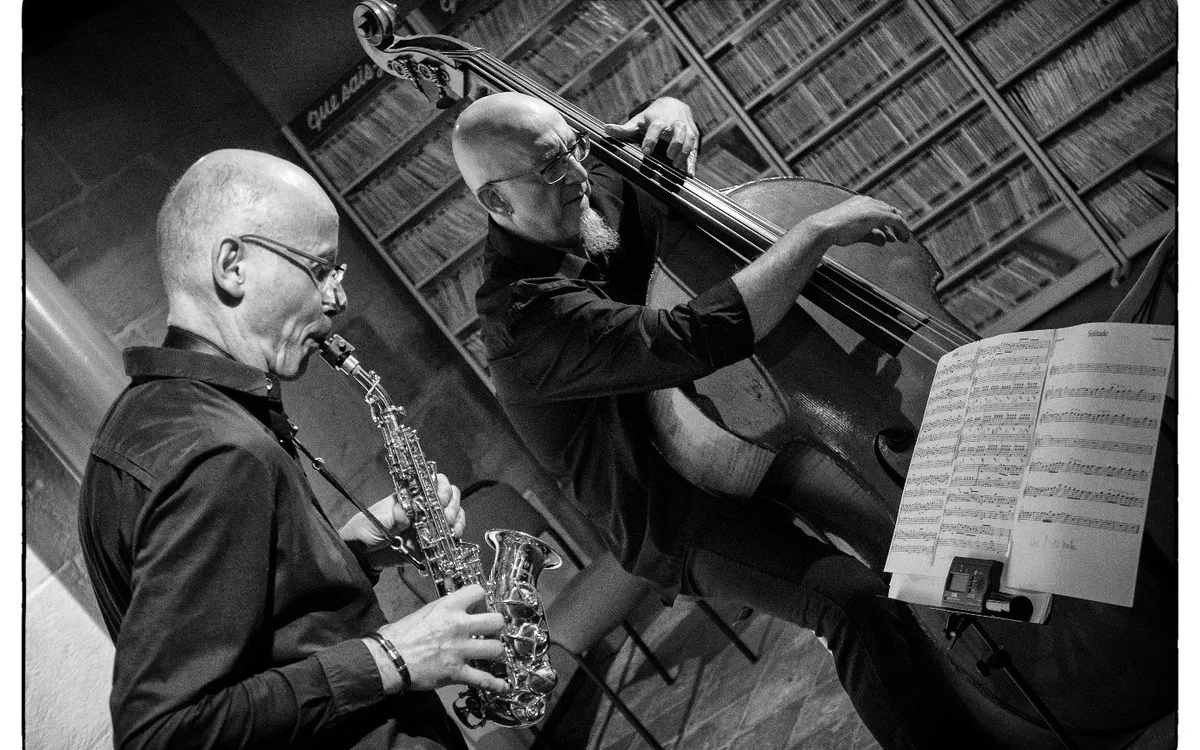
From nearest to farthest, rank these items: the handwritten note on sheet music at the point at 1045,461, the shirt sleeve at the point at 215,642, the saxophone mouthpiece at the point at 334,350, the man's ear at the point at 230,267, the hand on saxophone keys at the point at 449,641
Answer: the shirt sleeve at the point at 215,642, the handwritten note on sheet music at the point at 1045,461, the hand on saxophone keys at the point at 449,641, the man's ear at the point at 230,267, the saxophone mouthpiece at the point at 334,350

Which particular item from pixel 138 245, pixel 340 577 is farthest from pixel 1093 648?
pixel 138 245

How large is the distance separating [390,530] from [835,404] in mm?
869

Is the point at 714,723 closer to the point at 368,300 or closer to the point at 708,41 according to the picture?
the point at 368,300

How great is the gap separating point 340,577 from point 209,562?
0.82 ft

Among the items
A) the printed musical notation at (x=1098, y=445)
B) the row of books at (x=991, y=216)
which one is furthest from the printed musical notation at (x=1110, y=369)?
the row of books at (x=991, y=216)

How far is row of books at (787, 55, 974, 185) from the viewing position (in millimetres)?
2334

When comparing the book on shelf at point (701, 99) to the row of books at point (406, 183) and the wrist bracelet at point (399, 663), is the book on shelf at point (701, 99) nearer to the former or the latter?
the row of books at point (406, 183)

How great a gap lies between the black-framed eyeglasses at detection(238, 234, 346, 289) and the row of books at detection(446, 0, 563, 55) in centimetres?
80

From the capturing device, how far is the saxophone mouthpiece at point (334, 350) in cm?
189

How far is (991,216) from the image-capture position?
2.30 m

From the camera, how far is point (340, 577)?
167 cm

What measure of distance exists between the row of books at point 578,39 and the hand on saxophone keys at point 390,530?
1.04m

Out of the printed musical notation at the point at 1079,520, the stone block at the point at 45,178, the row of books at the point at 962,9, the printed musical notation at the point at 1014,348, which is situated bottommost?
the printed musical notation at the point at 1079,520

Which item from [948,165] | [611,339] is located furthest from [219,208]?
[948,165]
